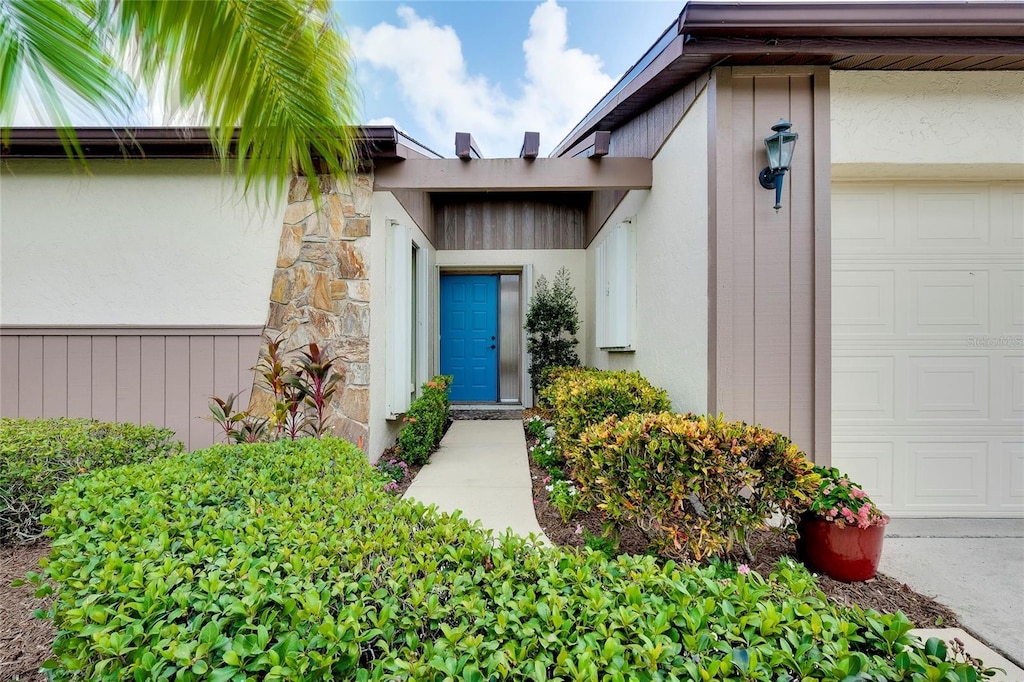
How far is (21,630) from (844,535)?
3930 millimetres

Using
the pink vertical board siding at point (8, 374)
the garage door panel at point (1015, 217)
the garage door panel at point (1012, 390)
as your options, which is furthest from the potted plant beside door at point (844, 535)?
the pink vertical board siding at point (8, 374)

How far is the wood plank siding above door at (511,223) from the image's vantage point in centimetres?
656

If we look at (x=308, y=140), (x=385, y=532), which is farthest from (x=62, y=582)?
(x=308, y=140)

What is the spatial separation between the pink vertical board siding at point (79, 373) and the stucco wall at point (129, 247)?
19 centimetres

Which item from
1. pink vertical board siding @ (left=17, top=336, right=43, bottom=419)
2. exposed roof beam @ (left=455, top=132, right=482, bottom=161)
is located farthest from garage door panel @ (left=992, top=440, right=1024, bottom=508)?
pink vertical board siding @ (left=17, top=336, right=43, bottom=419)

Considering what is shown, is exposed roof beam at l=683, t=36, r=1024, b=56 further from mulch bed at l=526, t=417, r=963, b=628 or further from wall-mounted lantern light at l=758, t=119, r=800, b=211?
mulch bed at l=526, t=417, r=963, b=628

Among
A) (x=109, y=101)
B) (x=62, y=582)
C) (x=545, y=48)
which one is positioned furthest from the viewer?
(x=545, y=48)

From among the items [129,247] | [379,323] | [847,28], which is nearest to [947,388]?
[847,28]

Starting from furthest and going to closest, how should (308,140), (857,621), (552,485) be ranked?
(552,485)
(308,140)
(857,621)

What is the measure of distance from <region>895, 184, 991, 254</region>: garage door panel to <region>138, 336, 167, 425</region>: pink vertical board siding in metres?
5.88

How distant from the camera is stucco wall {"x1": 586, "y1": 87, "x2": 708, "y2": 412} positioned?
2.75 metres

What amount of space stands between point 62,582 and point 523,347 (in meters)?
5.70

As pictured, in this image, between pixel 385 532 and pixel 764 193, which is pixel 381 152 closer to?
pixel 764 193

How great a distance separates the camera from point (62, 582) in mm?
1299
